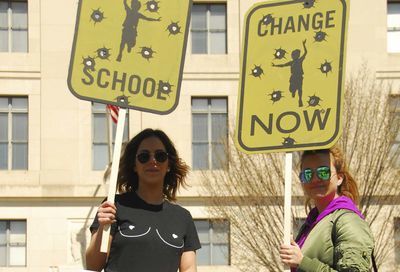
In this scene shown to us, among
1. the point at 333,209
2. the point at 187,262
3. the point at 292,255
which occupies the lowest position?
the point at 187,262

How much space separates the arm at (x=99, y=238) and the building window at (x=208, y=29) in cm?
2580

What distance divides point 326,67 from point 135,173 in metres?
1.43

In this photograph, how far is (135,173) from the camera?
8.21 m

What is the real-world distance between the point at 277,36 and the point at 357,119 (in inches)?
798

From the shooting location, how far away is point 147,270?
7.75 meters

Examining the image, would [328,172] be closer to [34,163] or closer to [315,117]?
[315,117]

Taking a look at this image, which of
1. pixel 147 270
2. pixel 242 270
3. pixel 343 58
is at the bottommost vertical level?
pixel 242 270

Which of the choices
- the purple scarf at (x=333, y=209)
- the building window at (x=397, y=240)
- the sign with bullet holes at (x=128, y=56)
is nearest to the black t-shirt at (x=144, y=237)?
the sign with bullet holes at (x=128, y=56)

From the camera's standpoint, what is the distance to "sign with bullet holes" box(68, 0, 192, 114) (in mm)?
8180

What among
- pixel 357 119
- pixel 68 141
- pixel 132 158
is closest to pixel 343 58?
pixel 132 158

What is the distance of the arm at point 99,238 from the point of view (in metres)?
7.60

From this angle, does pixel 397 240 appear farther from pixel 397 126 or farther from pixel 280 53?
pixel 280 53

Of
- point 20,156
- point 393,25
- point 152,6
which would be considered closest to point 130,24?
point 152,6

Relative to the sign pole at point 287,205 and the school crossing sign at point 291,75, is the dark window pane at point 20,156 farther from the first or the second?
the sign pole at point 287,205
